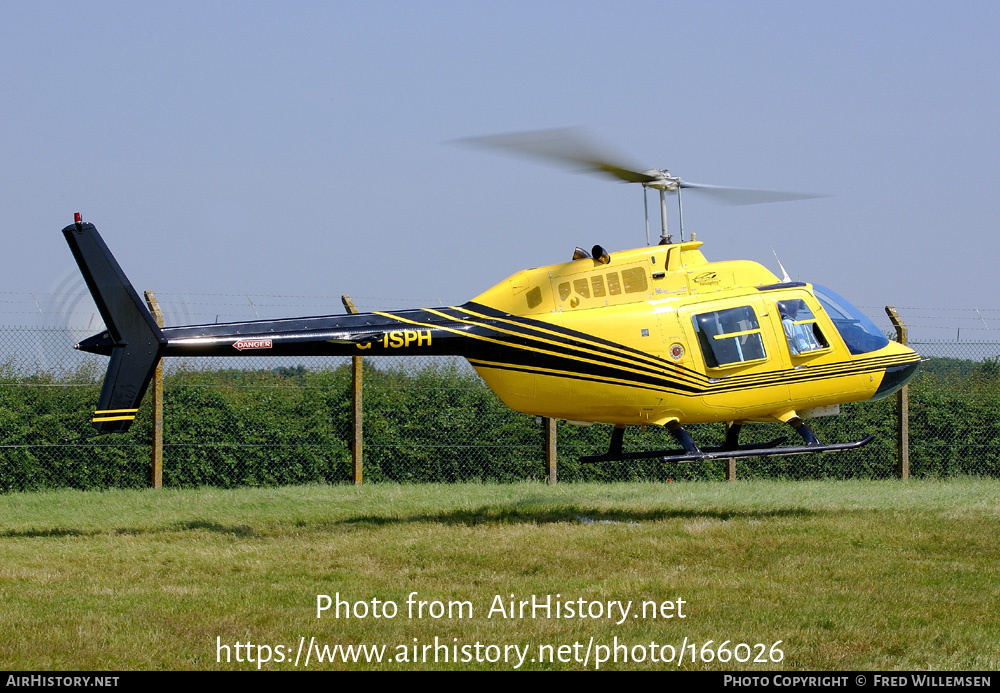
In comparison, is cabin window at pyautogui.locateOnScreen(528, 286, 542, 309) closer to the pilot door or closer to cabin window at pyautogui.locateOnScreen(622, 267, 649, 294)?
cabin window at pyautogui.locateOnScreen(622, 267, 649, 294)

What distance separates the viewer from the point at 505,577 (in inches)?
382

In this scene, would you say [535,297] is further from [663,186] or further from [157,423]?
[157,423]

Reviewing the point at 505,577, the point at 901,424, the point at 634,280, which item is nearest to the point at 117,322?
the point at 505,577

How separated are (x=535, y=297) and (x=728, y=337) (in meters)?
2.38

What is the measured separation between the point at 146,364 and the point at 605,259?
5454 millimetres

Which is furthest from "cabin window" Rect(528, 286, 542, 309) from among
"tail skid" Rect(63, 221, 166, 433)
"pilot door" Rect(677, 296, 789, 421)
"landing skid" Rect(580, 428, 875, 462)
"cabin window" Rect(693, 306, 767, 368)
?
"tail skid" Rect(63, 221, 166, 433)

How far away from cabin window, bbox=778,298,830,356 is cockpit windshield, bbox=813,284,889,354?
30 centimetres

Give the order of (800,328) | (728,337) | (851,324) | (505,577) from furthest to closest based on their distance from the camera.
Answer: (851,324) → (800,328) → (728,337) → (505,577)

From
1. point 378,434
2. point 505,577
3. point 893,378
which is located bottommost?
point 505,577

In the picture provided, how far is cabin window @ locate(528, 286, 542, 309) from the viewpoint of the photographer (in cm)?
1260
